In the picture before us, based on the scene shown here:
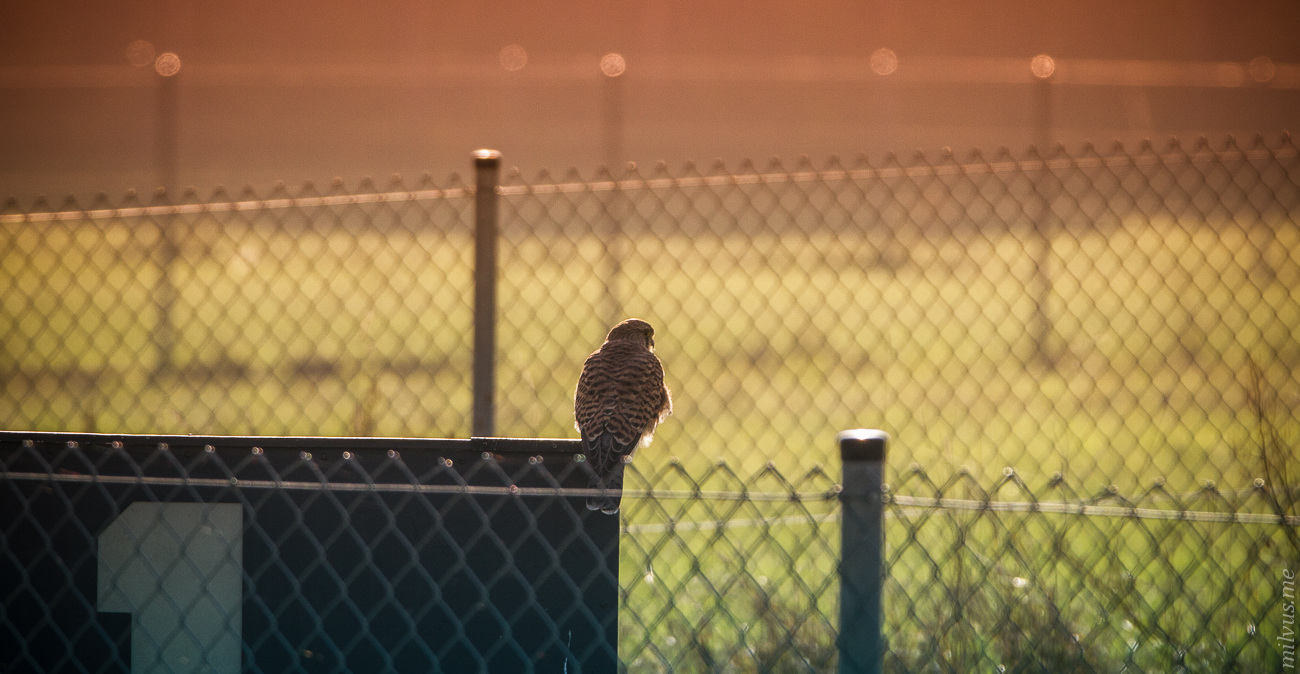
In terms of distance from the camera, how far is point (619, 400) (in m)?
3.38

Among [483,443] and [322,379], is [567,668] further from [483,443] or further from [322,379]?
[322,379]

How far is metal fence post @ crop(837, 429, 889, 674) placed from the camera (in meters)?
1.52

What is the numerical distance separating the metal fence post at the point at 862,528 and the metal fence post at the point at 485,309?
128 centimetres

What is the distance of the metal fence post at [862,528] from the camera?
5.00ft

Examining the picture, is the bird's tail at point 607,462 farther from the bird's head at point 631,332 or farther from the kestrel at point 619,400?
the bird's head at point 631,332

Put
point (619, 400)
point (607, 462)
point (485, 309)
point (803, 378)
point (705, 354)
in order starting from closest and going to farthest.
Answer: point (485, 309) → point (607, 462) → point (619, 400) → point (705, 354) → point (803, 378)

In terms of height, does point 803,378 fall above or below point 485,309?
below

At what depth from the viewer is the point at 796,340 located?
3941 millimetres

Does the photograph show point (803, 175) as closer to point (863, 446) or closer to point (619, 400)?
point (619, 400)

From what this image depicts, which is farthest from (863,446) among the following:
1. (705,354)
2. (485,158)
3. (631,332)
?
(705,354)

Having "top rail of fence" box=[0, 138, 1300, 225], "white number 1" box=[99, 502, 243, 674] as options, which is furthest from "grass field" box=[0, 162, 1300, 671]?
"white number 1" box=[99, 502, 243, 674]

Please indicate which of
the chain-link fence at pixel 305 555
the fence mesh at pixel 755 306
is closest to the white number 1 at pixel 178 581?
the chain-link fence at pixel 305 555

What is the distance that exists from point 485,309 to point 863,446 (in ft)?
4.56

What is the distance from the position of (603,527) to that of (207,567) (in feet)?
2.75
